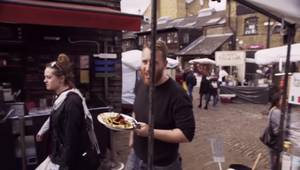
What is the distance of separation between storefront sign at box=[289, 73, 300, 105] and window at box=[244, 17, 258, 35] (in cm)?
2463

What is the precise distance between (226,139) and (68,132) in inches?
242

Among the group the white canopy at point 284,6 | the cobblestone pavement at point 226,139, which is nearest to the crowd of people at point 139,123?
the white canopy at point 284,6

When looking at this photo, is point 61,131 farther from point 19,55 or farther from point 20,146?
point 19,55

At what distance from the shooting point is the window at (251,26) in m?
26.4

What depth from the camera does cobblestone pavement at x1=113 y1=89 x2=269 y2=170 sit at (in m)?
6.22

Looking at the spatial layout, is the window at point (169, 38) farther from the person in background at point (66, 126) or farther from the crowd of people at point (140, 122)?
the person in background at point (66, 126)

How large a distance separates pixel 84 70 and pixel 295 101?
183 inches

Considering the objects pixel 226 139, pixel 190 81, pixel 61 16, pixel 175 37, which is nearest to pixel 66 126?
pixel 61 16

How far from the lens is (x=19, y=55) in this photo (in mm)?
5992

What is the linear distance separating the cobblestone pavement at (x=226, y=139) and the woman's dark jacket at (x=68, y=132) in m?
3.23

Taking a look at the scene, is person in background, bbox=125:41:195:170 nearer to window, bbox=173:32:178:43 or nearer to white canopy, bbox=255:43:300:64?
white canopy, bbox=255:43:300:64

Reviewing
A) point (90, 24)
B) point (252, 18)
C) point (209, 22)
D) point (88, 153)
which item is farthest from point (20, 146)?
point (209, 22)

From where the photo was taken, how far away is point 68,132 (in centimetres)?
265

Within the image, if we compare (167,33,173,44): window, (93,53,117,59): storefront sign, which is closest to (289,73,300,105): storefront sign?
(93,53,117,59): storefront sign
